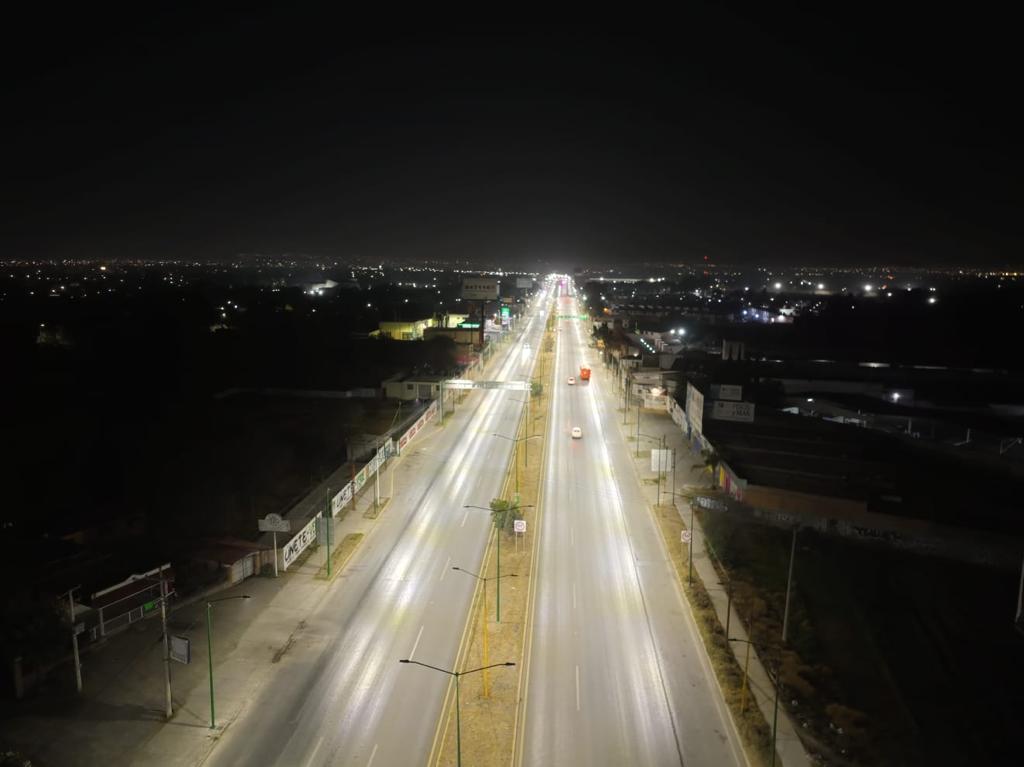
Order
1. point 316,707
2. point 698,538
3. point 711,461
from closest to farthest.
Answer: point 316,707 → point 698,538 → point 711,461

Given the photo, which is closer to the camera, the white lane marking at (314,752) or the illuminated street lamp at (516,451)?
the white lane marking at (314,752)

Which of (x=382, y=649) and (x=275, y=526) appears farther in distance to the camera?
(x=275, y=526)

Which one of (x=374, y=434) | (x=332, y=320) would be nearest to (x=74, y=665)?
(x=374, y=434)

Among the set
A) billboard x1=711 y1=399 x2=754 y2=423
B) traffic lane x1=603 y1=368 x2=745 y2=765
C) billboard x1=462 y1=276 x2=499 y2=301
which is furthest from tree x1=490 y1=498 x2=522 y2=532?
billboard x1=462 y1=276 x2=499 y2=301

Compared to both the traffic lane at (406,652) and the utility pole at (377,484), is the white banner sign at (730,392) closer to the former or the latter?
the traffic lane at (406,652)

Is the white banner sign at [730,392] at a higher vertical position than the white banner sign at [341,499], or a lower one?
higher

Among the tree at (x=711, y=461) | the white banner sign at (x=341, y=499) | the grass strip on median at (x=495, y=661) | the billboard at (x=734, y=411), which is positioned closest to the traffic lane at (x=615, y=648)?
the grass strip on median at (x=495, y=661)

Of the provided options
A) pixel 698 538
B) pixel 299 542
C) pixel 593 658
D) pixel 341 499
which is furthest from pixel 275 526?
pixel 698 538

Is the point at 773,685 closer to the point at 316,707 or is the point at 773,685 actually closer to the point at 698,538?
the point at 698,538
